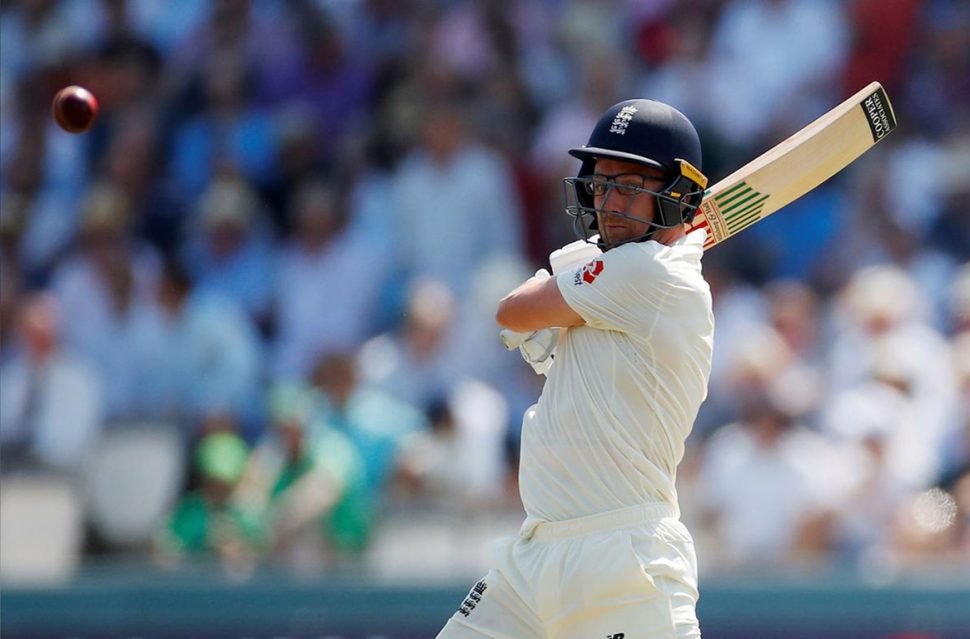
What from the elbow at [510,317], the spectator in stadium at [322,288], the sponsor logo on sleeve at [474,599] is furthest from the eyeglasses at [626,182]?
the spectator in stadium at [322,288]

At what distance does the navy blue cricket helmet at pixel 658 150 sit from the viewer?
4.22 metres

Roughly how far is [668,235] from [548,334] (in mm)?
422

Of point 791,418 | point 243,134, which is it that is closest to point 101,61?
point 243,134

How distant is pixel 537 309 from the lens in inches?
169

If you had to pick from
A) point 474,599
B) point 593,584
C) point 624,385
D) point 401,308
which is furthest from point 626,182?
point 401,308

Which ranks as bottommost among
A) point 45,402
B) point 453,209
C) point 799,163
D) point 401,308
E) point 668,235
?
point 668,235

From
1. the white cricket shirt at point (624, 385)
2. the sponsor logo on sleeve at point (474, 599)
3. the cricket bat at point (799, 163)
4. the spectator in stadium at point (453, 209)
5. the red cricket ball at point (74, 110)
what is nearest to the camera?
the white cricket shirt at point (624, 385)

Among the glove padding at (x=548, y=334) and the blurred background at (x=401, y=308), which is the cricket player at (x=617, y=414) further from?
the blurred background at (x=401, y=308)

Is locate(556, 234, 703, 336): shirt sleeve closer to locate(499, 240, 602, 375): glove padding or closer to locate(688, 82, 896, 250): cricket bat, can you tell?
locate(499, 240, 602, 375): glove padding

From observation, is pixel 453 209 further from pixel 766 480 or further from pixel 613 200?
pixel 613 200

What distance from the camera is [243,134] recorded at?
9516 millimetres

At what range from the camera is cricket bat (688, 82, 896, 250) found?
184 inches

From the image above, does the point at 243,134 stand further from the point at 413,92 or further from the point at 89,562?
the point at 89,562

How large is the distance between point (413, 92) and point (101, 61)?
191cm
